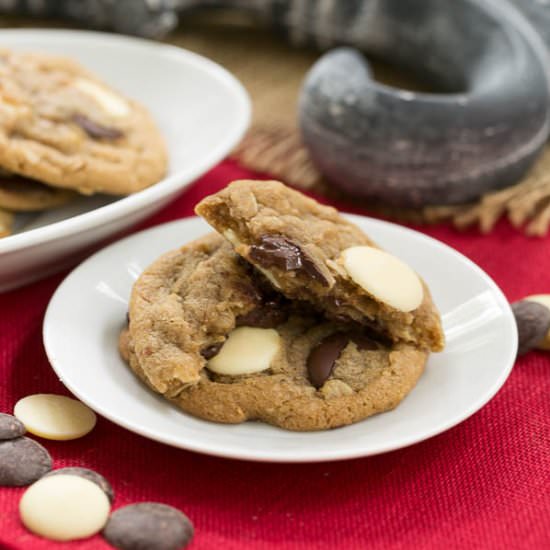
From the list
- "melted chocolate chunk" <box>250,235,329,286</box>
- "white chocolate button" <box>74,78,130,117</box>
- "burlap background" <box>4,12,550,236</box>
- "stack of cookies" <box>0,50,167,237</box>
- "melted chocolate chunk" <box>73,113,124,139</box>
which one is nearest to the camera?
"melted chocolate chunk" <box>250,235,329,286</box>

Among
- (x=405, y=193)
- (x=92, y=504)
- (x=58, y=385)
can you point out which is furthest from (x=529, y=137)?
(x=92, y=504)

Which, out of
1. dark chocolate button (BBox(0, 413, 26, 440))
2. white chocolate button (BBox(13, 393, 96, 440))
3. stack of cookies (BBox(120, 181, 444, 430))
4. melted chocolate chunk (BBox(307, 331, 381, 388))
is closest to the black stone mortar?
stack of cookies (BBox(120, 181, 444, 430))

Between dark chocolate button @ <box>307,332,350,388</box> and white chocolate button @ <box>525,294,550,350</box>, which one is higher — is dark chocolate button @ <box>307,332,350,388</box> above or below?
above

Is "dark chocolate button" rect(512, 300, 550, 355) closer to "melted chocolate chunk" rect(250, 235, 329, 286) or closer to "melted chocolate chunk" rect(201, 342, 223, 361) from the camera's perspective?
"melted chocolate chunk" rect(250, 235, 329, 286)

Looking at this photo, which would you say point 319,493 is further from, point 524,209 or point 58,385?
point 524,209

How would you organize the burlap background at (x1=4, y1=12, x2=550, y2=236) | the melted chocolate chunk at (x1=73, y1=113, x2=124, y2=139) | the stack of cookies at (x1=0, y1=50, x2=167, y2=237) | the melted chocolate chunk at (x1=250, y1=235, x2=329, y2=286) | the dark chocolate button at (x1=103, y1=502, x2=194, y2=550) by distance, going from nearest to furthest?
1. the dark chocolate button at (x1=103, y1=502, x2=194, y2=550)
2. the melted chocolate chunk at (x1=250, y1=235, x2=329, y2=286)
3. the stack of cookies at (x1=0, y1=50, x2=167, y2=237)
4. the melted chocolate chunk at (x1=73, y1=113, x2=124, y2=139)
5. the burlap background at (x1=4, y1=12, x2=550, y2=236)

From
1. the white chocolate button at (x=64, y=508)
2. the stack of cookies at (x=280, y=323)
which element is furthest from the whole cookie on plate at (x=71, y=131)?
the white chocolate button at (x=64, y=508)

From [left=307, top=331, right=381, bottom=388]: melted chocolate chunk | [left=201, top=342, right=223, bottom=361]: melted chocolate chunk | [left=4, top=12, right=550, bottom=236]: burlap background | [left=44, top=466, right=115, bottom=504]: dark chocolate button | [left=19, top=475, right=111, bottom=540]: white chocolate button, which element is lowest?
→ [left=4, top=12, right=550, bottom=236]: burlap background
